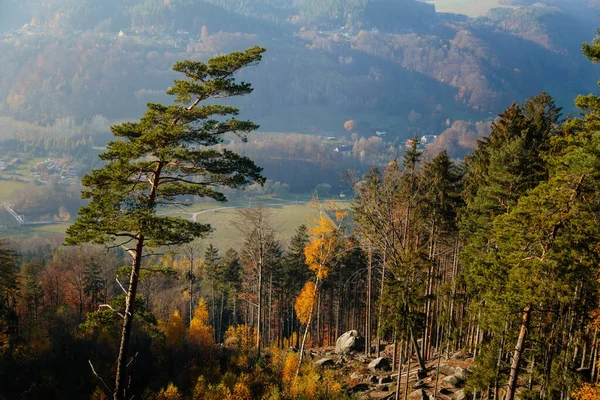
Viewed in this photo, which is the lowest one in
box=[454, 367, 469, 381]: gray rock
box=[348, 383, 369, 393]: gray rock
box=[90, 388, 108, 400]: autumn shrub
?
box=[348, 383, 369, 393]: gray rock

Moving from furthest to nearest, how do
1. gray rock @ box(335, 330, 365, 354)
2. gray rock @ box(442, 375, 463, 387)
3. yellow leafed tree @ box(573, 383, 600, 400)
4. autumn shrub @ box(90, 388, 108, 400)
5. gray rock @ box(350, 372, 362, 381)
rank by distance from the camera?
gray rock @ box(335, 330, 365, 354) < gray rock @ box(350, 372, 362, 381) < gray rock @ box(442, 375, 463, 387) < autumn shrub @ box(90, 388, 108, 400) < yellow leafed tree @ box(573, 383, 600, 400)

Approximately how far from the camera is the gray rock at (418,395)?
60.2 ft

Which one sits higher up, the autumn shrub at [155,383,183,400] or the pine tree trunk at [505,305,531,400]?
the pine tree trunk at [505,305,531,400]

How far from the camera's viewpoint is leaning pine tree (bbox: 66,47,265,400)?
1101cm

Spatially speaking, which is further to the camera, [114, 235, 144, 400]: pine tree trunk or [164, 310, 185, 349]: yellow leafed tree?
[164, 310, 185, 349]: yellow leafed tree

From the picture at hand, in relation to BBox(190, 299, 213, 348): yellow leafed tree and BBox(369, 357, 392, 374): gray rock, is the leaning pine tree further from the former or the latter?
BBox(369, 357, 392, 374): gray rock

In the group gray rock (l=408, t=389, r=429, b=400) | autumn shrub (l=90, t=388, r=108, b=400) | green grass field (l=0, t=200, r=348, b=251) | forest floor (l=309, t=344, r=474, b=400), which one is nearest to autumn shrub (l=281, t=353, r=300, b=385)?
forest floor (l=309, t=344, r=474, b=400)

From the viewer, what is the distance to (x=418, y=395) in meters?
18.7

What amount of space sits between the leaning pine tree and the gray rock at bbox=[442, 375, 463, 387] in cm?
1360

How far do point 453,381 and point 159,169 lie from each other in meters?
15.7

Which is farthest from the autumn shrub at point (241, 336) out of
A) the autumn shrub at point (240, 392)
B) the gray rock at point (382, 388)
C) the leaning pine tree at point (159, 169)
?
the leaning pine tree at point (159, 169)

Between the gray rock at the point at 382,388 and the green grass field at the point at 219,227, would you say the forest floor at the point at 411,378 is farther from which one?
the green grass field at the point at 219,227

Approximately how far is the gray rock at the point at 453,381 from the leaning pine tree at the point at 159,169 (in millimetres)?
13598

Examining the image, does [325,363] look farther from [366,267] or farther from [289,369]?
[366,267]
